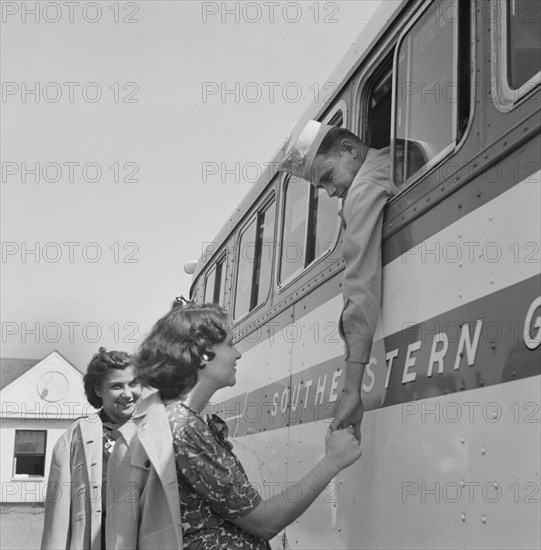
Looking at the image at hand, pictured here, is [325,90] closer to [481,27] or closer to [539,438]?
[481,27]

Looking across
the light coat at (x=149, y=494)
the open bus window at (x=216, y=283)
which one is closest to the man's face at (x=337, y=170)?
the light coat at (x=149, y=494)

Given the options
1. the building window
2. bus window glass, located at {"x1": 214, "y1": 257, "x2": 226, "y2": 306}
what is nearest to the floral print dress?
bus window glass, located at {"x1": 214, "y1": 257, "x2": 226, "y2": 306}

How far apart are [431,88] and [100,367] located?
2.08 metres

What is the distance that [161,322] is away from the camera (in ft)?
10.0

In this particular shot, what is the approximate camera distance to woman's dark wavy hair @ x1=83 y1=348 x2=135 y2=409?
433 centimetres

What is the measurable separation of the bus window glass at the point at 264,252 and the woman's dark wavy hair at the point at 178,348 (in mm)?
2974

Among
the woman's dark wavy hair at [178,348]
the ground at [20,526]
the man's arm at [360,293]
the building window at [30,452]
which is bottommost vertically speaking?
the ground at [20,526]

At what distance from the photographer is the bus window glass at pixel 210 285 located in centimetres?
908

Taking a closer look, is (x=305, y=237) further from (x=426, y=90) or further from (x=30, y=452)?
(x=30, y=452)

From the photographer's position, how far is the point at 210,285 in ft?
30.4

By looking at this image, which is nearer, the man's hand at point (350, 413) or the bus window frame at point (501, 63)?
the bus window frame at point (501, 63)

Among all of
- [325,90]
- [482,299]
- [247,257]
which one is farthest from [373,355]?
[247,257]

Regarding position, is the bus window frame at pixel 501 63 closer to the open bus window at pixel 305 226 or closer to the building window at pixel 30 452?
the open bus window at pixel 305 226

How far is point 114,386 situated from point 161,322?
138 cm
